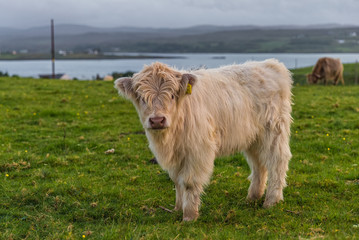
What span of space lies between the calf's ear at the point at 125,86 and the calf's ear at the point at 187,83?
0.64 m

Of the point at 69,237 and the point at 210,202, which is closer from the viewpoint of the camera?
the point at 69,237

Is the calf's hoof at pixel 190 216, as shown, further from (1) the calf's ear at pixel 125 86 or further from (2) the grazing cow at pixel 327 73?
(2) the grazing cow at pixel 327 73

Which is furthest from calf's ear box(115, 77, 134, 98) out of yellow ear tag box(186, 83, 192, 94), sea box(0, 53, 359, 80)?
yellow ear tag box(186, 83, 192, 94)

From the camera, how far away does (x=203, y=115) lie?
512cm

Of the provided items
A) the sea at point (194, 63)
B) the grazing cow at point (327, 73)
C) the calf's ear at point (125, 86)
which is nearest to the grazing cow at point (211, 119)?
the calf's ear at point (125, 86)

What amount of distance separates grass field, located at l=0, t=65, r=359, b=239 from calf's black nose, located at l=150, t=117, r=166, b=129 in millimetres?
1181

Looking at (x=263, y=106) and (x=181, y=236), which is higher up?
(x=263, y=106)

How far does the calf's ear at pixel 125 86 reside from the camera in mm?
4852

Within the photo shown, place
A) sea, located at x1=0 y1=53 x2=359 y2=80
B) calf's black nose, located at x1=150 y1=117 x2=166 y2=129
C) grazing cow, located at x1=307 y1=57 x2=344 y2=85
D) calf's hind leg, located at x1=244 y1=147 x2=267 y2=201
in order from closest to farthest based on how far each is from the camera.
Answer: calf's black nose, located at x1=150 y1=117 x2=166 y2=129 < calf's hind leg, located at x1=244 y1=147 x2=267 y2=201 < sea, located at x1=0 y1=53 x2=359 y2=80 < grazing cow, located at x1=307 y1=57 x2=344 y2=85

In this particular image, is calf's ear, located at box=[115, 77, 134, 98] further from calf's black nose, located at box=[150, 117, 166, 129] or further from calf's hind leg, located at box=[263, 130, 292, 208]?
calf's hind leg, located at box=[263, 130, 292, 208]

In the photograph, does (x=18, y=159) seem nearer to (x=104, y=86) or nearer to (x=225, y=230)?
(x=225, y=230)

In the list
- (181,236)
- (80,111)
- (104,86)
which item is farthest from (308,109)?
(104,86)

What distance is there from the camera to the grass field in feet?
14.9

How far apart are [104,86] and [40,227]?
16.0 metres
